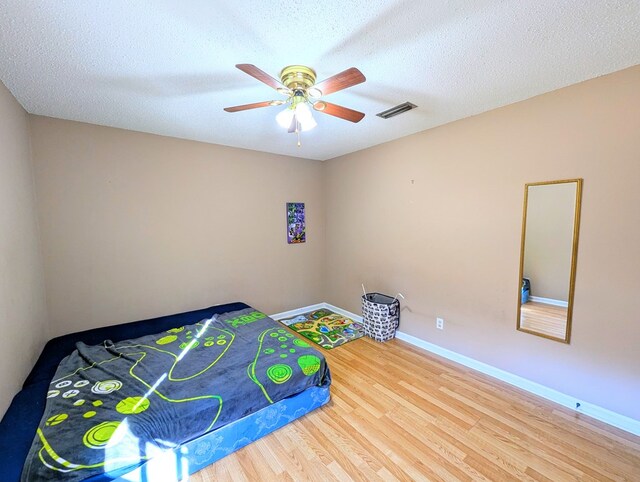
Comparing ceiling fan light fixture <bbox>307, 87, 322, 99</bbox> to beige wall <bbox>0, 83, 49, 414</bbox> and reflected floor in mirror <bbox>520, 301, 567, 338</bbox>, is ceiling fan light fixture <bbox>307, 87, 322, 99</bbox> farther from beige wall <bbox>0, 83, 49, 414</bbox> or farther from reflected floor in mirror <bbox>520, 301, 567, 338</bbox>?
reflected floor in mirror <bbox>520, 301, 567, 338</bbox>

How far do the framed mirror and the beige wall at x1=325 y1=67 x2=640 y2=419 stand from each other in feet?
0.19

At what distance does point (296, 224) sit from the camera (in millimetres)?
Result: 4105

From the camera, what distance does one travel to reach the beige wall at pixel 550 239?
2.06 m

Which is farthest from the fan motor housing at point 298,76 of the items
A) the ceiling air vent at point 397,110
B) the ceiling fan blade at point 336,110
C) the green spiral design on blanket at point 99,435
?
the green spiral design on blanket at point 99,435

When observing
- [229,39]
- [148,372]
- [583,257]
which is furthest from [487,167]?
[148,372]

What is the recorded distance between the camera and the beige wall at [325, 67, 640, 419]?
1.83 metres

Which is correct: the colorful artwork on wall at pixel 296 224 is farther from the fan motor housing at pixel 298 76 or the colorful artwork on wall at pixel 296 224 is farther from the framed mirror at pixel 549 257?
the framed mirror at pixel 549 257

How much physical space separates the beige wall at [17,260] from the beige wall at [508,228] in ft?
11.0

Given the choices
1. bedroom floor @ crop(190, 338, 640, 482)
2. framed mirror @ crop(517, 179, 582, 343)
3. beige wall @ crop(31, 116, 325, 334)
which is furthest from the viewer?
beige wall @ crop(31, 116, 325, 334)

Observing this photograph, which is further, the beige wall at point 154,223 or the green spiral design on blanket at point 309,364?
the beige wall at point 154,223

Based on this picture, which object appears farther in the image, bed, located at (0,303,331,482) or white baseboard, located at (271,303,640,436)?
white baseboard, located at (271,303,640,436)

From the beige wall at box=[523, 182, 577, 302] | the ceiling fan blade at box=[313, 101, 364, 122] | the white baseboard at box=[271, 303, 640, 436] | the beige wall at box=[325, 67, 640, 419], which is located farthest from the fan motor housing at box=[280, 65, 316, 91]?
the white baseboard at box=[271, 303, 640, 436]

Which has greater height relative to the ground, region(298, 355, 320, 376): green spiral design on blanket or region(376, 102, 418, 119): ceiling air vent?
region(376, 102, 418, 119): ceiling air vent

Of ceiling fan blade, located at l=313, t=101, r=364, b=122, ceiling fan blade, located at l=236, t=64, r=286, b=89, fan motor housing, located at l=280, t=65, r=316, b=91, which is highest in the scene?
fan motor housing, located at l=280, t=65, r=316, b=91
